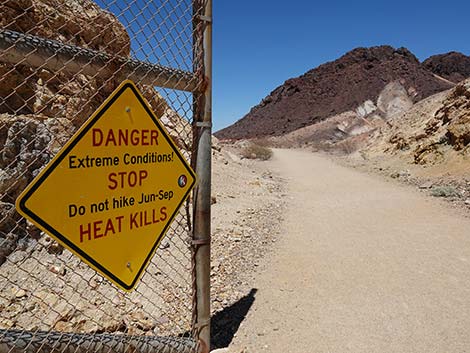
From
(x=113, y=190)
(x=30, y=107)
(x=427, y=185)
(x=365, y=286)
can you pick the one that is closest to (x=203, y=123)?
(x=113, y=190)

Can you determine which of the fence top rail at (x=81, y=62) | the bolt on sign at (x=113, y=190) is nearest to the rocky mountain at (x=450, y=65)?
the fence top rail at (x=81, y=62)

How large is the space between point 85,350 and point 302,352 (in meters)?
1.87

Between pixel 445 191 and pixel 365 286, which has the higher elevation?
pixel 445 191

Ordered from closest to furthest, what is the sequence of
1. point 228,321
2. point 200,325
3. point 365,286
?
point 200,325
point 228,321
point 365,286

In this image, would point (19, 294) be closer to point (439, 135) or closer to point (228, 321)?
point (228, 321)

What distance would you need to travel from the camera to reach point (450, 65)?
224 feet

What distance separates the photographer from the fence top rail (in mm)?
1604

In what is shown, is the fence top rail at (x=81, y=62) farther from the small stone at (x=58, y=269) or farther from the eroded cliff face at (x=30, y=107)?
the small stone at (x=58, y=269)

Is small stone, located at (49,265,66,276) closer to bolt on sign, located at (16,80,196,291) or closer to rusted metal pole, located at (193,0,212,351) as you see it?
rusted metal pole, located at (193,0,212,351)

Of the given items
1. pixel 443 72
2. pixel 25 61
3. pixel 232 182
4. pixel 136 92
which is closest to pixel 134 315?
pixel 136 92

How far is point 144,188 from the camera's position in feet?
6.69

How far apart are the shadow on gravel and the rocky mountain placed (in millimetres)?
74737

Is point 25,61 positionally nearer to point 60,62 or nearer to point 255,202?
point 60,62

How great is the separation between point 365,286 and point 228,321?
1762mm
